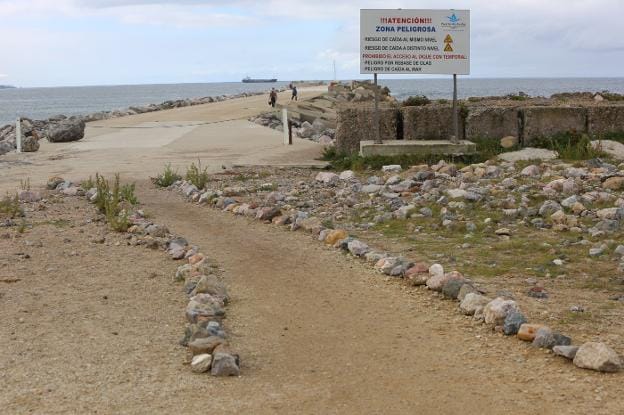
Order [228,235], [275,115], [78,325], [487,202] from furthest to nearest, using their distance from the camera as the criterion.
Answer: [275,115]
[487,202]
[228,235]
[78,325]

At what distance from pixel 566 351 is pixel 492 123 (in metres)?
11.3

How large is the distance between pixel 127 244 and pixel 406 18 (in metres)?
7.78

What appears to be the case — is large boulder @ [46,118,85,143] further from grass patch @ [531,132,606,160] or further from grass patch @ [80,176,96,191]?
grass patch @ [531,132,606,160]

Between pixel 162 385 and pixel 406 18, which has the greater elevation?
pixel 406 18

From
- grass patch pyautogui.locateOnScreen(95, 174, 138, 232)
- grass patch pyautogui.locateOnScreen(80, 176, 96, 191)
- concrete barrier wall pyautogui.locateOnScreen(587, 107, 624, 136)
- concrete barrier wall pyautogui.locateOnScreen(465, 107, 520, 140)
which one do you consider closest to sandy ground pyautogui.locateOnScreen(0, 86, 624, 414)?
grass patch pyautogui.locateOnScreen(95, 174, 138, 232)

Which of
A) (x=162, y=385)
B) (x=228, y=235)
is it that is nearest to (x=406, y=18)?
(x=228, y=235)

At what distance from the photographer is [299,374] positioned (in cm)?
490

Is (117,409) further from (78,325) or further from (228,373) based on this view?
(78,325)

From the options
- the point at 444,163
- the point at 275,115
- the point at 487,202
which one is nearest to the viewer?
the point at 487,202

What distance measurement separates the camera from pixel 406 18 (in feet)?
48.4

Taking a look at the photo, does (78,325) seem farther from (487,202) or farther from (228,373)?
(487,202)

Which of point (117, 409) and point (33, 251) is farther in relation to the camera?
point (33, 251)

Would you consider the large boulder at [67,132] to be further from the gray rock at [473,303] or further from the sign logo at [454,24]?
the gray rock at [473,303]

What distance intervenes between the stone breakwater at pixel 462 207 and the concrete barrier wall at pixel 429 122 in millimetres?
2140
